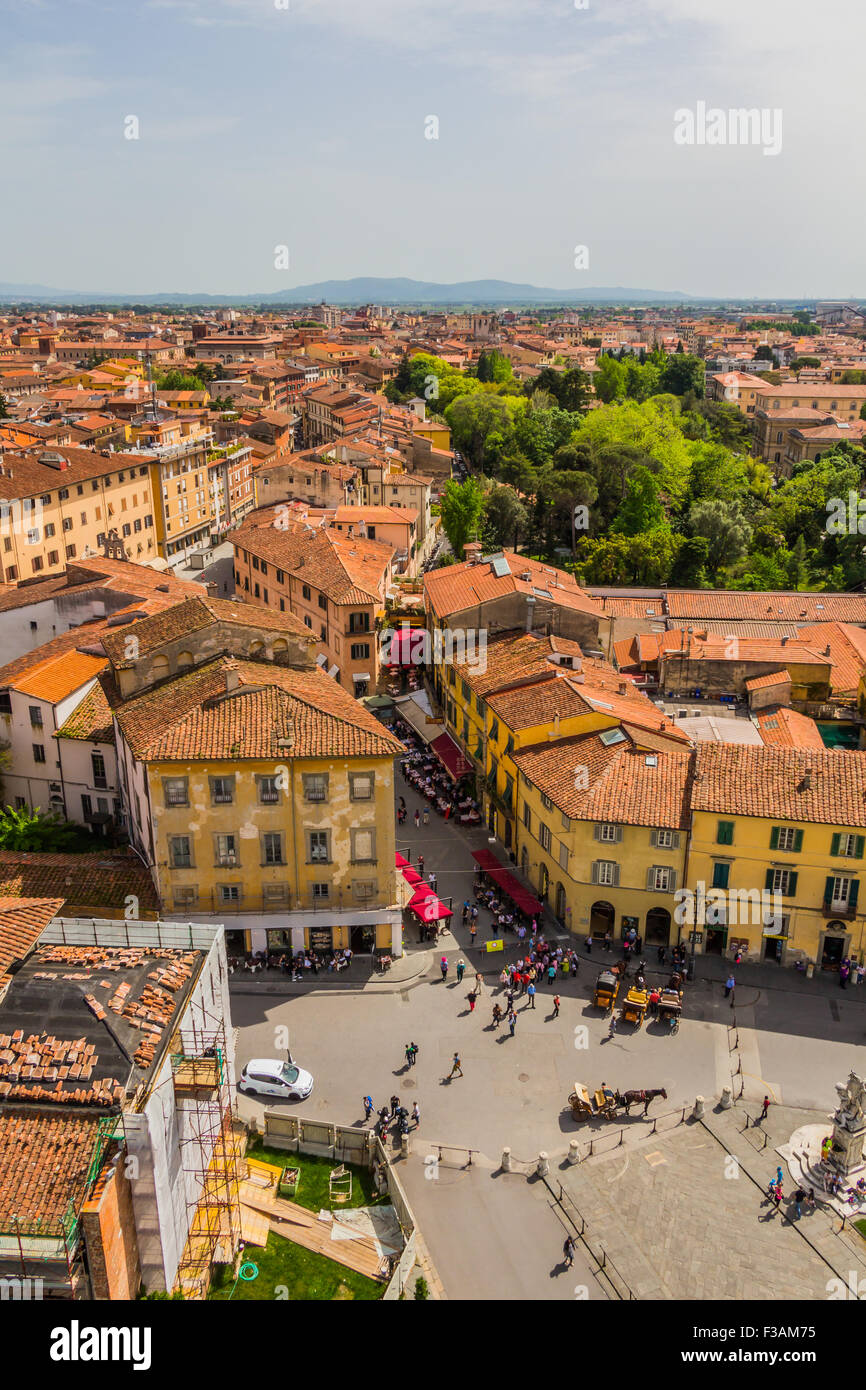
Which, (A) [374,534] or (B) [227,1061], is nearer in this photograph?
(B) [227,1061]

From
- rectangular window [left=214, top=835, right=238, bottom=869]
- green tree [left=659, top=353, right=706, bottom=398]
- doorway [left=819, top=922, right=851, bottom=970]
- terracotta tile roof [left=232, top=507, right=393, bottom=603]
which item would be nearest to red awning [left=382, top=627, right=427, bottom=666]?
terracotta tile roof [left=232, top=507, right=393, bottom=603]

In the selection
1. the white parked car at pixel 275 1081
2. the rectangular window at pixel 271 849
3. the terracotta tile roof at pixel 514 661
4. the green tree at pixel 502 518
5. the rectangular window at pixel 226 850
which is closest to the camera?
the white parked car at pixel 275 1081

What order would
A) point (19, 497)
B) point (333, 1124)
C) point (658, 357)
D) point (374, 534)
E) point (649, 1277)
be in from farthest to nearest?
point (658, 357) → point (374, 534) → point (19, 497) → point (333, 1124) → point (649, 1277)

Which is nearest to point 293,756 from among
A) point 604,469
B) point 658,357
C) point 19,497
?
point 19,497

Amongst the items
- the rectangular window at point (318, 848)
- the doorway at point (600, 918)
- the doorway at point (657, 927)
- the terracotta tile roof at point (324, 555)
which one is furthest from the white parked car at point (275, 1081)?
the terracotta tile roof at point (324, 555)

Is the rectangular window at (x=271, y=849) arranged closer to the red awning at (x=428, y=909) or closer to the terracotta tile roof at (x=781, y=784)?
the red awning at (x=428, y=909)

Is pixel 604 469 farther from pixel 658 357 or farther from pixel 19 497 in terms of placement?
pixel 658 357
